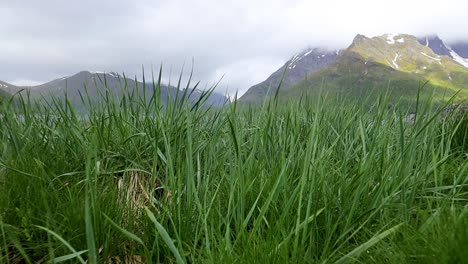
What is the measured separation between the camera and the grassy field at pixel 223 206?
142cm

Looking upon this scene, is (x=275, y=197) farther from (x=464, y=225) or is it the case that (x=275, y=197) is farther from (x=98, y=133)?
(x=98, y=133)

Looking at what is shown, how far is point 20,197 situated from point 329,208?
155 centimetres

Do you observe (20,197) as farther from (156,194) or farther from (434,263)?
(434,263)

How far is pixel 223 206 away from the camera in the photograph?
212 cm

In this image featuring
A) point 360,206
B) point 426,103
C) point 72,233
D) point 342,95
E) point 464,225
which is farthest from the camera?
point 342,95

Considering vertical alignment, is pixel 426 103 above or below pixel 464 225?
above

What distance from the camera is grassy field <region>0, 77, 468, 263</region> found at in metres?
1.42

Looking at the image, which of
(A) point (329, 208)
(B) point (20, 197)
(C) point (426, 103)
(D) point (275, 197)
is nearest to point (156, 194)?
(B) point (20, 197)

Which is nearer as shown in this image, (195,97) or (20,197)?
(20,197)

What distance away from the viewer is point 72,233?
1.74 meters

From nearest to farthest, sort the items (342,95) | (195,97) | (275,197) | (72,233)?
1. (72,233)
2. (275,197)
3. (195,97)
4. (342,95)

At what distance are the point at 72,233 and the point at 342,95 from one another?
11.1 ft

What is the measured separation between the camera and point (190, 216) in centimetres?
184

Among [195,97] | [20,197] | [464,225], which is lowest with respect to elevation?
[20,197]
